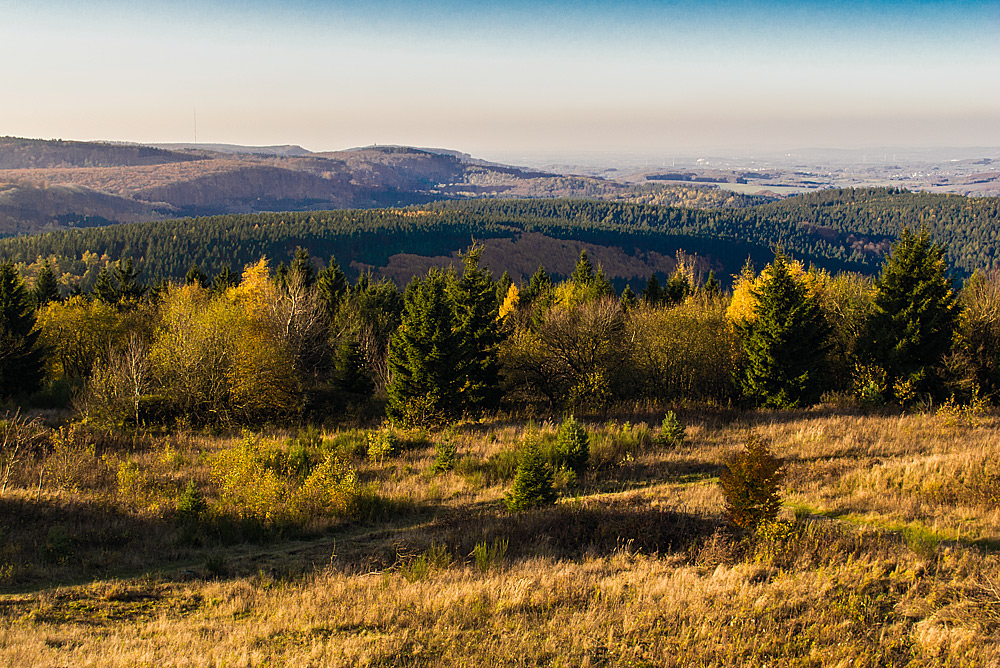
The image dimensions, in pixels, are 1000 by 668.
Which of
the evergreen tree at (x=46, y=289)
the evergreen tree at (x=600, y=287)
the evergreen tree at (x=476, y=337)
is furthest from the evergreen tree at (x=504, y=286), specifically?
the evergreen tree at (x=46, y=289)

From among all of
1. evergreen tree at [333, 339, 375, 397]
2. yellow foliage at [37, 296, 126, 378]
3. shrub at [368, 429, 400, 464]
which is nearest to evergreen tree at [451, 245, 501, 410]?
evergreen tree at [333, 339, 375, 397]

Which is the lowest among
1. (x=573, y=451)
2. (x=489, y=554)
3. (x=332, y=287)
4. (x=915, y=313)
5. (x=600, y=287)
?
(x=573, y=451)

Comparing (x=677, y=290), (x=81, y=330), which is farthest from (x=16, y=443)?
(x=677, y=290)

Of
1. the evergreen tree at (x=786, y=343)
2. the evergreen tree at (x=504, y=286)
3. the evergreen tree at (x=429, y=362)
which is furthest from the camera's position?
the evergreen tree at (x=504, y=286)

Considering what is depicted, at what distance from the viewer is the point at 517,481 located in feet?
46.2

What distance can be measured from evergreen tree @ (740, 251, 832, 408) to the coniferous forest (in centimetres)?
15

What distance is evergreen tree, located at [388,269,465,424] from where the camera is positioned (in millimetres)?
29812

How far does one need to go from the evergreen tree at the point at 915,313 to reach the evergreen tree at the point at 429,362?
72.8 feet

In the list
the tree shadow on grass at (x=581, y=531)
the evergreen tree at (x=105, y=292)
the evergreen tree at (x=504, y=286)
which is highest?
the evergreen tree at (x=504, y=286)

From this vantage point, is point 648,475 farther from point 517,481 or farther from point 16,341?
point 16,341

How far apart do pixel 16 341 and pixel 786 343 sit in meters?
44.5

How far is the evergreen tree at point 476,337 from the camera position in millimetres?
30719

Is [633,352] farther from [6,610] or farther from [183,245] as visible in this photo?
[183,245]

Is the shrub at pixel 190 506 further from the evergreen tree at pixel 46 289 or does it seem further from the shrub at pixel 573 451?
the evergreen tree at pixel 46 289
